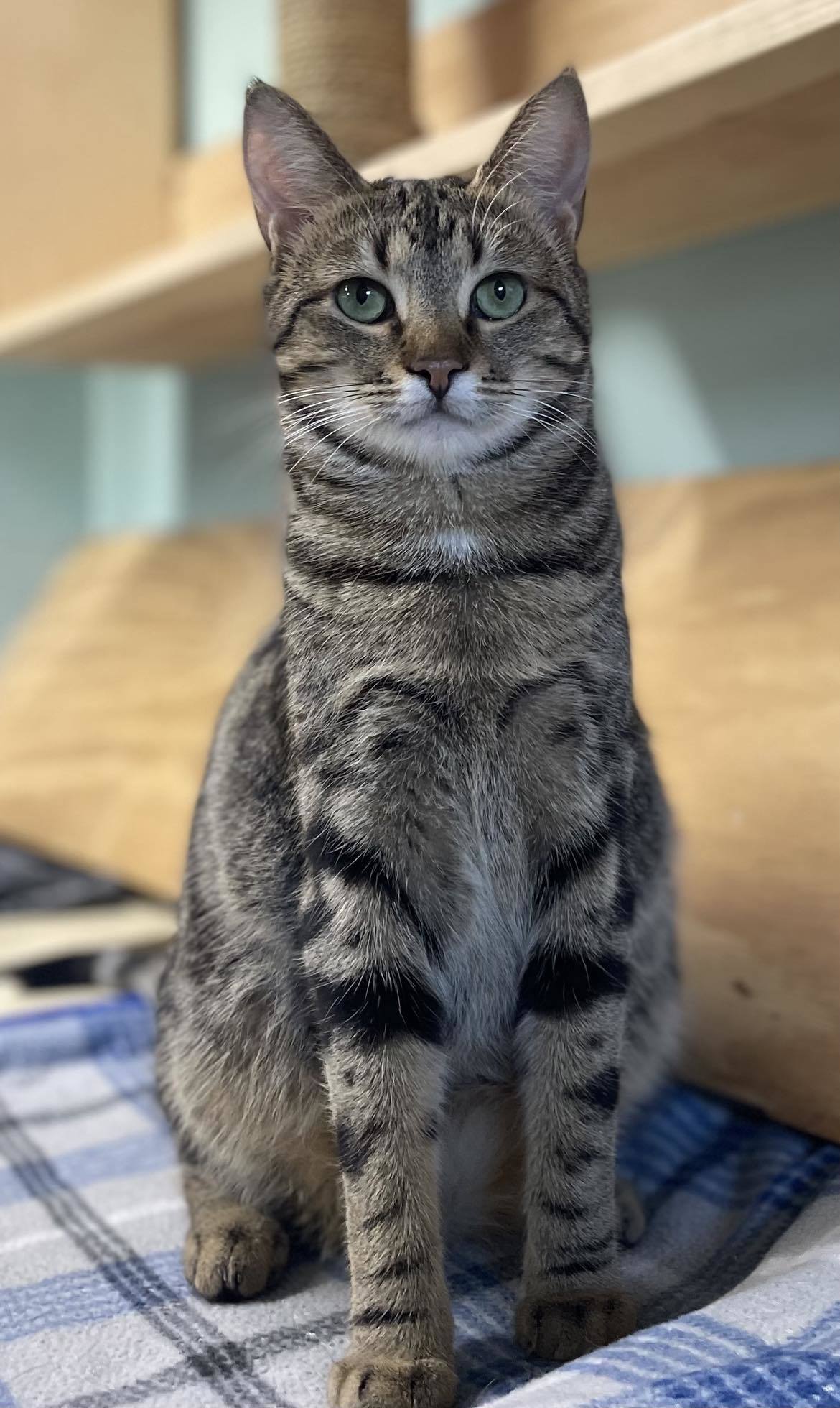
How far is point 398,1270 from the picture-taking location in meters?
0.83

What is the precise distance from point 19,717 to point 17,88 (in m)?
1.12

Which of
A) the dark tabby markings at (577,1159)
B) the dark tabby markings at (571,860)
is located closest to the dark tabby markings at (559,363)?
the dark tabby markings at (571,860)

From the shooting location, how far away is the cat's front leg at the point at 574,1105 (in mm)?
880

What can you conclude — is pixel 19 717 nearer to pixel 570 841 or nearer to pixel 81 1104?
pixel 81 1104

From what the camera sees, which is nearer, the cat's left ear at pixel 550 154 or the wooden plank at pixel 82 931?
the cat's left ear at pixel 550 154

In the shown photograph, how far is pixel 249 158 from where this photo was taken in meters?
0.94

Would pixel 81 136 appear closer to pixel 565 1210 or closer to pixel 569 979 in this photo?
pixel 569 979

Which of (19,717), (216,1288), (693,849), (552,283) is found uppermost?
(552,283)

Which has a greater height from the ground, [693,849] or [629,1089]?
[693,849]

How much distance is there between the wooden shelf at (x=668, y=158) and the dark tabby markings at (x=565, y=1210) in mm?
868

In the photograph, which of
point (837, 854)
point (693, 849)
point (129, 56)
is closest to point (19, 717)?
point (129, 56)

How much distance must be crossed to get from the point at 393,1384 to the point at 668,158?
108 cm

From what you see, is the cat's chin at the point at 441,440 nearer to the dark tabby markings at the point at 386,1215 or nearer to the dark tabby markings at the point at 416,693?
the dark tabby markings at the point at 416,693

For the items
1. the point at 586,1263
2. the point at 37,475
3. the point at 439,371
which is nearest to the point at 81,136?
the point at 37,475
